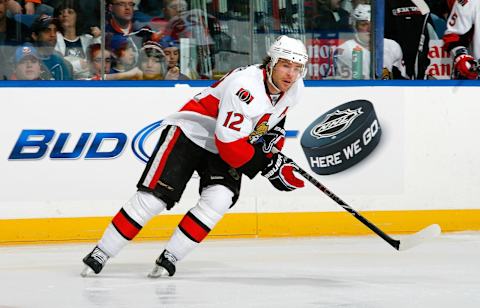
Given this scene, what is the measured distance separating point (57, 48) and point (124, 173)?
702mm

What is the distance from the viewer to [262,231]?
6402mm

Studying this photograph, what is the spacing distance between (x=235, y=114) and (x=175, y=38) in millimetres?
1794

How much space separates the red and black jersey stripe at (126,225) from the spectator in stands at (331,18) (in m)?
2.00

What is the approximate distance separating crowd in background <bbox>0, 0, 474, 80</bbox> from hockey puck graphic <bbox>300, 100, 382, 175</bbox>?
0.21 metres

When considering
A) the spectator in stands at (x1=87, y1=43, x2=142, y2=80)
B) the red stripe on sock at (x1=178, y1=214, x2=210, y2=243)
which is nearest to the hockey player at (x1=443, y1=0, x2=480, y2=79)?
the spectator in stands at (x1=87, y1=43, x2=142, y2=80)

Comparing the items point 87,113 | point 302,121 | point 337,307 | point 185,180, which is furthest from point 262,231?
point 337,307

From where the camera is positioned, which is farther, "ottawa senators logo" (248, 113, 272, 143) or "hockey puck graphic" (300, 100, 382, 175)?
"hockey puck graphic" (300, 100, 382, 175)

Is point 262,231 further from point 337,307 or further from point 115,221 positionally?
point 337,307

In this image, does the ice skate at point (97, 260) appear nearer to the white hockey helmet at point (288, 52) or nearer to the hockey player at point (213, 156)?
the hockey player at point (213, 156)

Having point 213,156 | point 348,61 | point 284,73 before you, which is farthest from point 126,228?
point 348,61

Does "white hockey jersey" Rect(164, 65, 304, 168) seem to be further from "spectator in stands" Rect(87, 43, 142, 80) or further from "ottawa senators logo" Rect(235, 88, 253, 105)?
"spectator in stands" Rect(87, 43, 142, 80)

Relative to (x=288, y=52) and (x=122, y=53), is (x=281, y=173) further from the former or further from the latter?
(x=122, y=53)

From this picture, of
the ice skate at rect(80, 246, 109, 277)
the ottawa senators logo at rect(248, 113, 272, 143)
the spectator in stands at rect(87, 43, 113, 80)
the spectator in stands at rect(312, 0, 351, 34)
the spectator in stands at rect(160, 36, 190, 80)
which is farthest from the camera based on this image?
the spectator in stands at rect(312, 0, 351, 34)

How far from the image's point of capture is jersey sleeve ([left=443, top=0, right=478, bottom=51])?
6.76 m
